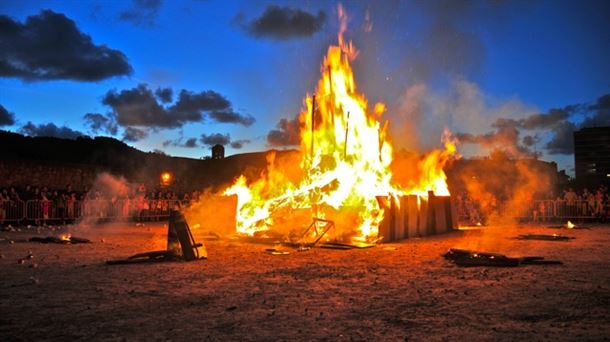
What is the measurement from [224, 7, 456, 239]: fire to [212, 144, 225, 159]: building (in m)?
46.1

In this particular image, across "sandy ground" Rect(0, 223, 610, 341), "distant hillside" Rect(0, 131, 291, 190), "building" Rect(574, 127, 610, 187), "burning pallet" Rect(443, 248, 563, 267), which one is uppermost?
"building" Rect(574, 127, 610, 187)

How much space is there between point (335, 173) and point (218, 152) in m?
50.7

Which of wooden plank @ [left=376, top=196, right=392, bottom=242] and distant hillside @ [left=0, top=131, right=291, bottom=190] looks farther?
distant hillside @ [left=0, top=131, right=291, bottom=190]

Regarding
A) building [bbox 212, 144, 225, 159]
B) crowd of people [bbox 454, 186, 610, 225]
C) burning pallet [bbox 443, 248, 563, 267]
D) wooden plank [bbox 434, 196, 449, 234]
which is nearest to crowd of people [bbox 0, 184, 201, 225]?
wooden plank [bbox 434, 196, 449, 234]

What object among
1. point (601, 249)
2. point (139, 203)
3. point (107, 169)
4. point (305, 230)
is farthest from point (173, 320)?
point (107, 169)

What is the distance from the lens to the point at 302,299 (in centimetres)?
752

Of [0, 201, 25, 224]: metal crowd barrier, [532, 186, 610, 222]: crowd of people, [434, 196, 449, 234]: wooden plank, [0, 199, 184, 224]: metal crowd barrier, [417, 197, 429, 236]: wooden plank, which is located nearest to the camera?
[417, 197, 429, 236]: wooden plank

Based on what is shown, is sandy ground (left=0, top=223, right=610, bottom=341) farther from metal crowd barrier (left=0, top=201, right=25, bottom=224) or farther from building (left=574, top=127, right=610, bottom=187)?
building (left=574, top=127, right=610, bottom=187)

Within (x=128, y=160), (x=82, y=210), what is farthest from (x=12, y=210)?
(x=128, y=160)

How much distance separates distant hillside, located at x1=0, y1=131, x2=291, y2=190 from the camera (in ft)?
159

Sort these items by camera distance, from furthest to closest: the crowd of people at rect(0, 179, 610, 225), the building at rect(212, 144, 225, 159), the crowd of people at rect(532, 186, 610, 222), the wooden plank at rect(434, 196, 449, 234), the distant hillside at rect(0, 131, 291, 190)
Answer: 1. the building at rect(212, 144, 225, 159)
2. the distant hillside at rect(0, 131, 291, 190)
3. the crowd of people at rect(532, 186, 610, 222)
4. the crowd of people at rect(0, 179, 610, 225)
5. the wooden plank at rect(434, 196, 449, 234)

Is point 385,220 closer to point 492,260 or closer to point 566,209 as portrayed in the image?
point 492,260

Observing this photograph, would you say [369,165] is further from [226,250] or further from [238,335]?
[238,335]

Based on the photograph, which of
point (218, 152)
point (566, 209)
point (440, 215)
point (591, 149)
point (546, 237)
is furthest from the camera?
point (591, 149)
